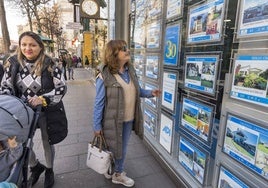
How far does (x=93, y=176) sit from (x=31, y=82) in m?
1.53

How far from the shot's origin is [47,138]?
253 cm

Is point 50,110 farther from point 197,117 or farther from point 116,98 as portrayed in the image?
point 197,117

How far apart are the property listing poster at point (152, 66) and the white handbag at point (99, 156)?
4.89ft

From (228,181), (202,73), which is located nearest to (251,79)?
(202,73)

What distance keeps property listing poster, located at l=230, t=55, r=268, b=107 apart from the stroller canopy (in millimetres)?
1772

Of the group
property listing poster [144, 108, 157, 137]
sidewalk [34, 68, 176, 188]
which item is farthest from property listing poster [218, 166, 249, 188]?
property listing poster [144, 108, 157, 137]

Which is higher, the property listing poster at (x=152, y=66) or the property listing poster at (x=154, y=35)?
the property listing poster at (x=154, y=35)

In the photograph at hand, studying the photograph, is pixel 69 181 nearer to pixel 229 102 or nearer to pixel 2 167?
pixel 2 167

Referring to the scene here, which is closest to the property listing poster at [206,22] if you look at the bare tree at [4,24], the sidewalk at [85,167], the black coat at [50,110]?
the black coat at [50,110]

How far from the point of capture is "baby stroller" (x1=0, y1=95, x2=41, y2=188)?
1.60 metres

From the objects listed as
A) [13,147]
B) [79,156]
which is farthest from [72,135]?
[13,147]

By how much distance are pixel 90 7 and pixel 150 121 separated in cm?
551

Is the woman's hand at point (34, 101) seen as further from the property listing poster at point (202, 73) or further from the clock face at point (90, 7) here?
the clock face at point (90, 7)

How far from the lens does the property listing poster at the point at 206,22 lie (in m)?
1.94
